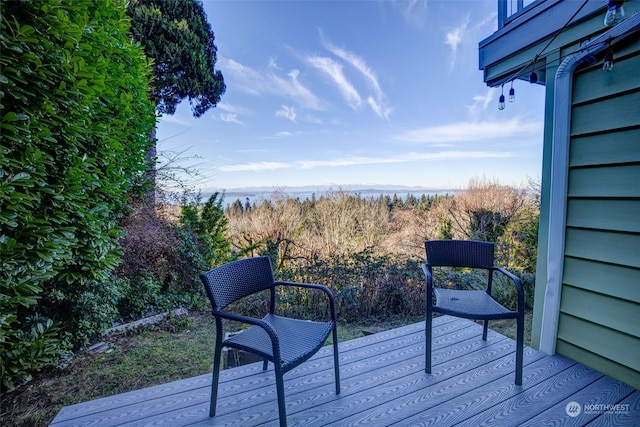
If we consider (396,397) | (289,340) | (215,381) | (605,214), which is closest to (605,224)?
(605,214)

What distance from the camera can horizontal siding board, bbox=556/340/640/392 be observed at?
1563mm

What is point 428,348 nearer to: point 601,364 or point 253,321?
point 601,364

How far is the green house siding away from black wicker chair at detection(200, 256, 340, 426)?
1619mm

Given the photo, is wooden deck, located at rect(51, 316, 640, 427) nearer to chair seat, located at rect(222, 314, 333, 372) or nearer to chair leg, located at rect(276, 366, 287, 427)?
chair leg, located at rect(276, 366, 287, 427)

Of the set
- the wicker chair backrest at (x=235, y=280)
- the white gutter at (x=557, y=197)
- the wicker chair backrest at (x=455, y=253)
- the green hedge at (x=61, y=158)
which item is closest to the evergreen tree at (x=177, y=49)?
the green hedge at (x=61, y=158)

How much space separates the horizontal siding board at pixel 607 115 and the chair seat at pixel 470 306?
1.21m

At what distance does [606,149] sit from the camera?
1626 millimetres

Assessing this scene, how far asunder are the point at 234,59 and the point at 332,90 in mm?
2503

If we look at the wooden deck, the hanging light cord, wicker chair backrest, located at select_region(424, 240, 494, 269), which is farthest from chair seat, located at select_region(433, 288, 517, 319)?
the hanging light cord

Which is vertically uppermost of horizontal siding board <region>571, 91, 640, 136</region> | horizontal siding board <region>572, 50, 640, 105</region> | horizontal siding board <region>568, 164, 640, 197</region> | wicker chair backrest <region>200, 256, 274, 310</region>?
horizontal siding board <region>572, 50, 640, 105</region>

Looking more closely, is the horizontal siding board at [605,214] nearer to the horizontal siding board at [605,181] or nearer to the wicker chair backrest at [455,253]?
the horizontal siding board at [605,181]

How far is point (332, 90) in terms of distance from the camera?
721 centimetres

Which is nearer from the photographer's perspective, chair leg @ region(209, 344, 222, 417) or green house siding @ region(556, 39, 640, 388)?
chair leg @ region(209, 344, 222, 417)

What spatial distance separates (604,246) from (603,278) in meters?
0.19
